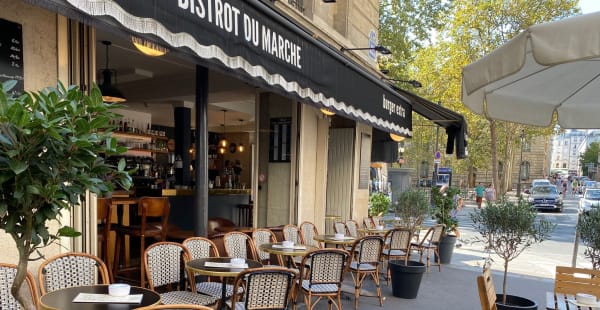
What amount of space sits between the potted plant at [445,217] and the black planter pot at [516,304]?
13.4ft

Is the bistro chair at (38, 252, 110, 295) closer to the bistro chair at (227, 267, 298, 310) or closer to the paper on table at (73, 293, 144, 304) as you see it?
the paper on table at (73, 293, 144, 304)

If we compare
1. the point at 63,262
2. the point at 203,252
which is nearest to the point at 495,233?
the point at 203,252

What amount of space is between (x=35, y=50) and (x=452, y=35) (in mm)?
16820

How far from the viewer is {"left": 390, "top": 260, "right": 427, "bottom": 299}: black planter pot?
5480 mm

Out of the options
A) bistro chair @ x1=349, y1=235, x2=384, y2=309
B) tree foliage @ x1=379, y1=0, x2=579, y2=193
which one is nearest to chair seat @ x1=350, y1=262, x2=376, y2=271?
bistro chair @ x1=349, y1=235, x2=384, y2=309

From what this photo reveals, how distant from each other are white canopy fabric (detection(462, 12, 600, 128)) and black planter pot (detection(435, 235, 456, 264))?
4.18 m

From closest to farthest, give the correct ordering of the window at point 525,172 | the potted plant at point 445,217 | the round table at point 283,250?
the round table at point 283,250 < the potted plant at point 445,217 < the window at point 525,172

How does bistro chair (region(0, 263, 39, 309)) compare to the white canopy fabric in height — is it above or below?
below

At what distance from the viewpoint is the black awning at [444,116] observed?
850 centimetres

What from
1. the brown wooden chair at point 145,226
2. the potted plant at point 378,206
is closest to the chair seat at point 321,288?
the brown wooden chair at point 145,226

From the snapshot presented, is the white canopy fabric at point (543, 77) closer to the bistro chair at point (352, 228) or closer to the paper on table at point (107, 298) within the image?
the paper on table at point (107, 298)

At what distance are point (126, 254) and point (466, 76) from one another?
5.26 meters

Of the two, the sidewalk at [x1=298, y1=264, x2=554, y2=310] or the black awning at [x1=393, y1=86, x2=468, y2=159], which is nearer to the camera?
the sidewalk at [x1=298, y1=264, x2=554, y2=310]

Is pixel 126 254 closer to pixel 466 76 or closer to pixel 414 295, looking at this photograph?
pixel 414 295
